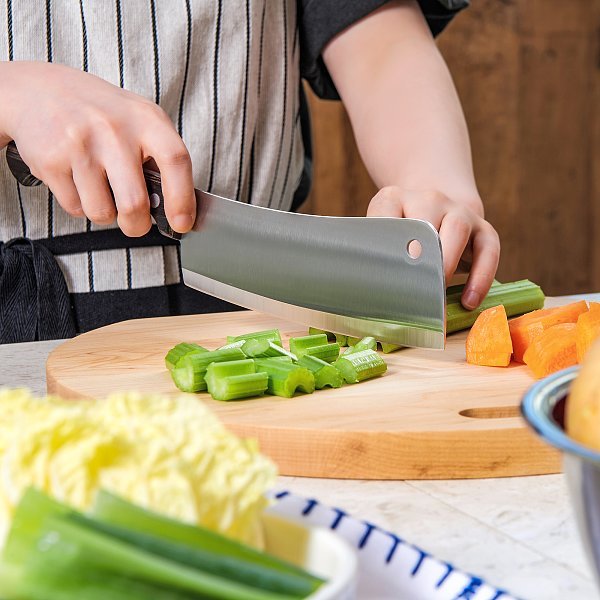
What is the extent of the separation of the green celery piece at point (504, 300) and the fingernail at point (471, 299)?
11 mm

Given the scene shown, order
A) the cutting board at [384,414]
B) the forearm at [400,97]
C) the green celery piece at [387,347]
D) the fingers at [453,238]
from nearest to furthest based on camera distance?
the cutting board at [384,414], the green celery piece at [387,347], the fingers at [453,238], the forearm at [400,97]

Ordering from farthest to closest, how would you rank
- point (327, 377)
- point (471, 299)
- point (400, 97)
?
point (400, 97) → point (471, 299) → point (327, 377)

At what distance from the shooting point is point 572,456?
49 cm

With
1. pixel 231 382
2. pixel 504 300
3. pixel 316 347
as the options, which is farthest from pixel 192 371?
pixel 504 300

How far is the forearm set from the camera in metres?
1.70

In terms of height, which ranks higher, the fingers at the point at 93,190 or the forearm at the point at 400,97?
the forearm at the point at 400,97

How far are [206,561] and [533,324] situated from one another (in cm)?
94

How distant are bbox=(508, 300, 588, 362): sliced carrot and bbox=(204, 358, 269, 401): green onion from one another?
39 cm

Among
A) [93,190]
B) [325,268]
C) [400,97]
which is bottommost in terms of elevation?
[325,268]

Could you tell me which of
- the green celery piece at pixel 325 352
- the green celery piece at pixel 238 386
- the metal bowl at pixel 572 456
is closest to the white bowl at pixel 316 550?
the metal bowl at pixel 572 456

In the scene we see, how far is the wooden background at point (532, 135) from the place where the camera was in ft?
12.1

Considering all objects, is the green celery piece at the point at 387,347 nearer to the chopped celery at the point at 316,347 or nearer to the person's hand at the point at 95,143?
the chopped celery at the point at 316,347

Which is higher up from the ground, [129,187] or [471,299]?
[129,187]

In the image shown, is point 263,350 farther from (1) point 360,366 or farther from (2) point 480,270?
(2) point 480,270
